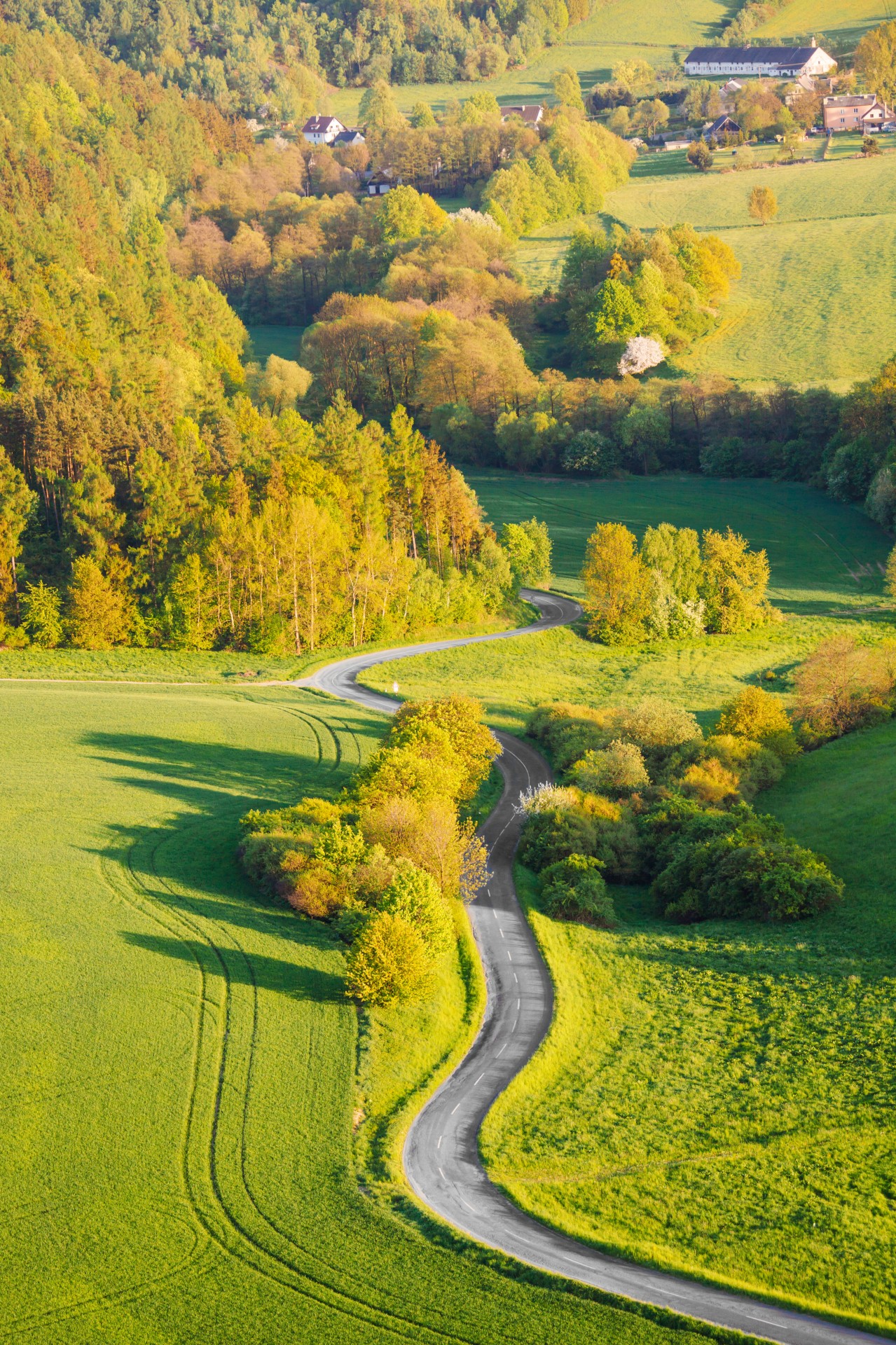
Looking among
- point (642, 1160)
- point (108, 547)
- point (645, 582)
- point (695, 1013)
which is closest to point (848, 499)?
point (645, 582)

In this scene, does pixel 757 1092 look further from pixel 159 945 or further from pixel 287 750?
pixel 287 750

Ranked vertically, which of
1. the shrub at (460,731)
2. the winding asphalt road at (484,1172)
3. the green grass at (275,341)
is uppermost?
the green grass at (275,341)

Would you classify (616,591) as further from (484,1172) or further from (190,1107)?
(190,1107)

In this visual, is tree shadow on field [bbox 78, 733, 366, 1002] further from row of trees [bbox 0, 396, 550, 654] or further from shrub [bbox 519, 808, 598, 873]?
row of trees [bbox 0, 396, 550, 654]

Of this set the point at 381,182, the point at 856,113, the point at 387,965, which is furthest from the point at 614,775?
the point at 856,113

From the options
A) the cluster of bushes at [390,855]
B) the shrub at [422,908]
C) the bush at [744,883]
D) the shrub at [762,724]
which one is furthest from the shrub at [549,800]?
the shrub at [422,908]

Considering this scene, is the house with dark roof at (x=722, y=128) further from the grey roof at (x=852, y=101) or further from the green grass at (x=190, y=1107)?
the green grass at (x=190, y=1107)

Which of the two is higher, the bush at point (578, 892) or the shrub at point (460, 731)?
the shrub at point (460, 731)

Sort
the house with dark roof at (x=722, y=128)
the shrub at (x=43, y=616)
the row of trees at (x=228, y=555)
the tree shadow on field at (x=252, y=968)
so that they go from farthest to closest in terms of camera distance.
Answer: the house with dark roof at (x=722, y=128)
the row of trees at (x=228, y=555)
the shrub at (x=43, y=616)
the tree shadow on field at (x=252, y=968)
